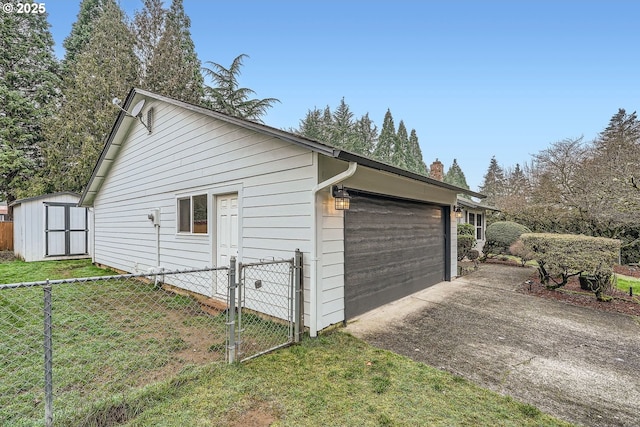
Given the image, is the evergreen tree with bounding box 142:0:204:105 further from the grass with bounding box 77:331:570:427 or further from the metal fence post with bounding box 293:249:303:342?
the grass with bounding box 77:331:570:427

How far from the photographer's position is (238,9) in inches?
385

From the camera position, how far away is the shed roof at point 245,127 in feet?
11.8

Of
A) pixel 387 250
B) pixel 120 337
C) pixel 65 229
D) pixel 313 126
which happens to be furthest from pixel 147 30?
pixel 387 250

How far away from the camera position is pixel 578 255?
5.88 m

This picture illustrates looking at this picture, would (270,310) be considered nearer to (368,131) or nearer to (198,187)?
(198,187)

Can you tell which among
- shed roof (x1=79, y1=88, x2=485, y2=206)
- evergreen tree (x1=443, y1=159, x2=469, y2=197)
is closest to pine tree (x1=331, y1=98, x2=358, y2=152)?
shed roof (x1=79, y1=88, x2=485, y2=206)

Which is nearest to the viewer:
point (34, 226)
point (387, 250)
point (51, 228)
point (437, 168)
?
point (387, 250)

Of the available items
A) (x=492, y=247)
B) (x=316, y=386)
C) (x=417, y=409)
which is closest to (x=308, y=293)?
(x=316, y=386)

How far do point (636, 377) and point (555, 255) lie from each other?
372 centimetres

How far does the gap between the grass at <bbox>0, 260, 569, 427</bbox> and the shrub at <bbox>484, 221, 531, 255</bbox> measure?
11.7 meters

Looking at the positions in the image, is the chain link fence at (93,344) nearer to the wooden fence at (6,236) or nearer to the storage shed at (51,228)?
the storage shed at (51,228)

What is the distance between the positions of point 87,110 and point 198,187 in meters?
14.0

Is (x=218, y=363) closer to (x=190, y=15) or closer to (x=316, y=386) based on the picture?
(x=316, y=386)

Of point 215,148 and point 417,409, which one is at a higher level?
point 215,148
